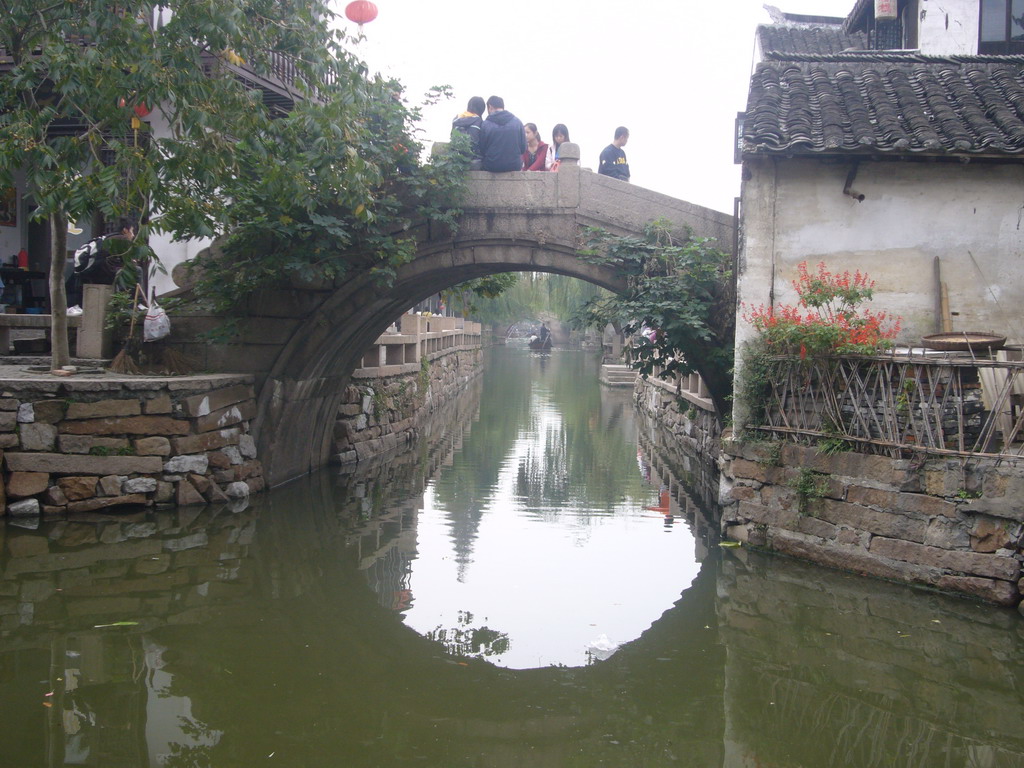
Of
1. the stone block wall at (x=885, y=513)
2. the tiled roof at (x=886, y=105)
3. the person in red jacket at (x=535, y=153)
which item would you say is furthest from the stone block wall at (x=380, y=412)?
the tiled roof at (x=886, y=105)

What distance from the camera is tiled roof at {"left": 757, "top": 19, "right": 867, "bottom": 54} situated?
13672 millimetres

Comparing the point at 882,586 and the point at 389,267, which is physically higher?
the point at 389,267

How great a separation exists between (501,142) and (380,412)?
4.96 meters

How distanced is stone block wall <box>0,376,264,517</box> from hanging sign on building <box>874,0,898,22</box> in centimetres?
958

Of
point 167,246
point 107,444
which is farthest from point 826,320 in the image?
point 167,246

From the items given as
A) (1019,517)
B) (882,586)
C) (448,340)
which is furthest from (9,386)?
(448,340)

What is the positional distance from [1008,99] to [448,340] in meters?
15.2

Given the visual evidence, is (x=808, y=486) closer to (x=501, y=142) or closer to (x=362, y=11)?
(x=501, y=142)

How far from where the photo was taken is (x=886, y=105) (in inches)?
306

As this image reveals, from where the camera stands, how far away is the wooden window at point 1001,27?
10.6 metres

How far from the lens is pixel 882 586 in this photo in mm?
6223

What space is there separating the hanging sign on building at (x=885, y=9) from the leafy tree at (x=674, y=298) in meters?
5.85

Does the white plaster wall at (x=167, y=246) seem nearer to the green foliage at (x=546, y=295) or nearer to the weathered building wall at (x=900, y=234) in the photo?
the weathered building wall at (x=900, y=234)

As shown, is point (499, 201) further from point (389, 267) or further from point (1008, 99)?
point (1008, 99)
